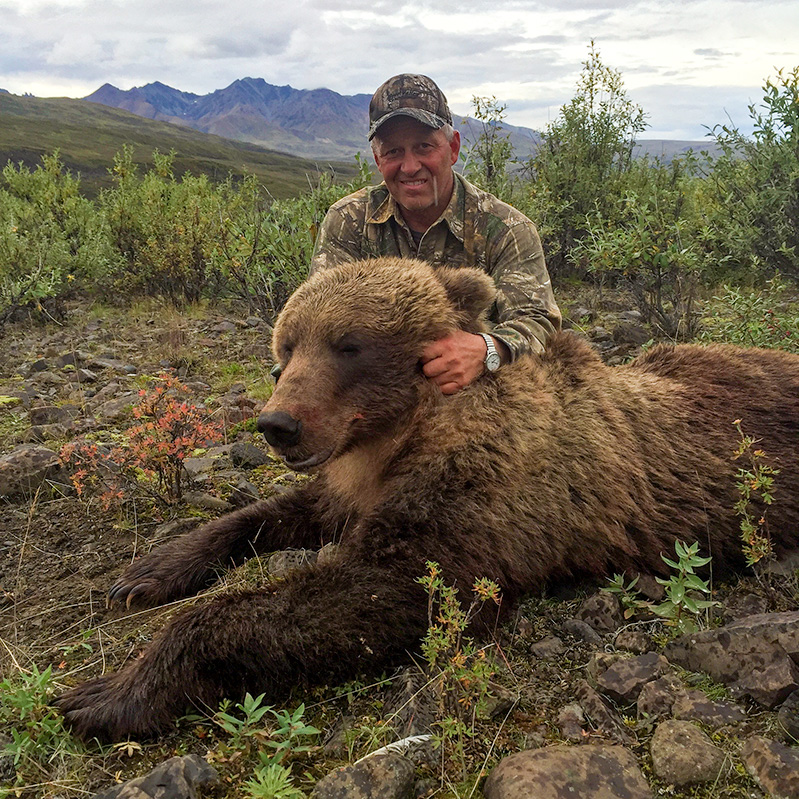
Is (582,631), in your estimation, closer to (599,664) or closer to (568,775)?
(599,664)

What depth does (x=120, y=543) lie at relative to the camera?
11.2ft

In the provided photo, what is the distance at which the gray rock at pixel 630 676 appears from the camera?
2055 millimetres

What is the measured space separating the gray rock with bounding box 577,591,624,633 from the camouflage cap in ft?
9.21

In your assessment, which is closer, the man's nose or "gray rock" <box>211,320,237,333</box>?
the man's nose

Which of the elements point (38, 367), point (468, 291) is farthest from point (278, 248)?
point (468, 291)

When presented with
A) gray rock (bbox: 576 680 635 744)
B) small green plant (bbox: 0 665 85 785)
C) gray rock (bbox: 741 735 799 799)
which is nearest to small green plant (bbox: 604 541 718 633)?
gray rock (bbox: 576 680 635 744)

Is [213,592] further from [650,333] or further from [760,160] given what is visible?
[760,160]

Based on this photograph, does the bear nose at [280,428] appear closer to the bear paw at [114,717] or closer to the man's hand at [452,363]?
the man's hand at [452,363]

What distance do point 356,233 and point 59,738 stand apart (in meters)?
3.41

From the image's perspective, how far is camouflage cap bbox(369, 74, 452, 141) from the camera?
3984mm

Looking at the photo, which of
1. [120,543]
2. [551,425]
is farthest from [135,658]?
[551,425]

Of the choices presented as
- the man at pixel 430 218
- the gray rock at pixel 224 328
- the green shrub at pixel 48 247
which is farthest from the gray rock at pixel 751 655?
the green shrub at pixel 48 247

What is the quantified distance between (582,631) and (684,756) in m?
0.72

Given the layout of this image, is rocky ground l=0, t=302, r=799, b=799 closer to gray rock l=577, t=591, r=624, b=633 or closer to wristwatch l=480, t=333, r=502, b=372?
gray rock l=577, t=591, r=624, b=633
